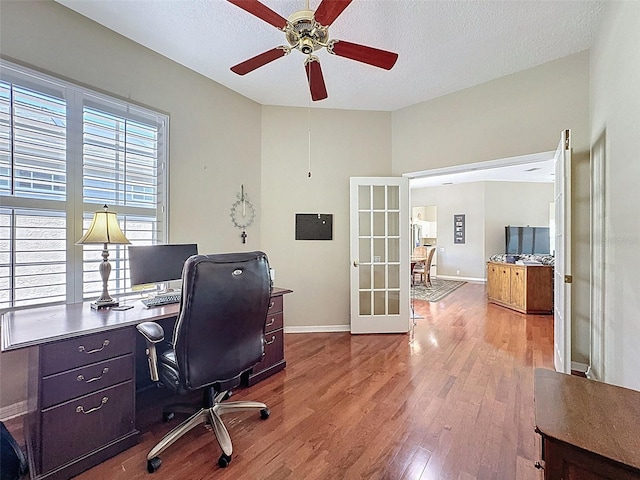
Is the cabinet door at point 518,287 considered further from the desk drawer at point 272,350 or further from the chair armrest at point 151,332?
the chair armrest at point 151,332

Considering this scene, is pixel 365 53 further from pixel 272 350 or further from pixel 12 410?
pixel 12 410

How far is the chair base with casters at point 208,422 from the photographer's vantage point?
1.68m

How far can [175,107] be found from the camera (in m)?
2.99

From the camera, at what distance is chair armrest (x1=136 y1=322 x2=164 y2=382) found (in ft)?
5.44

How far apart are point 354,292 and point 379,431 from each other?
209cm

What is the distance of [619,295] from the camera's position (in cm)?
191

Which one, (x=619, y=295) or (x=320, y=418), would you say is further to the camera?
(x=320, y=418)

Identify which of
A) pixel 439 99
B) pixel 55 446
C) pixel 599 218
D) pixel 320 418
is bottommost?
pixel 320 418

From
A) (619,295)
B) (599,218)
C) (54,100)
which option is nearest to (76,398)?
(54,100)

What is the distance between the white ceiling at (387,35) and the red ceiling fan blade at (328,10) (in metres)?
0.64

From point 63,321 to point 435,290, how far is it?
680cm

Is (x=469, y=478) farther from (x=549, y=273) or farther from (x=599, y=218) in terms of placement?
(x=549, y=273)

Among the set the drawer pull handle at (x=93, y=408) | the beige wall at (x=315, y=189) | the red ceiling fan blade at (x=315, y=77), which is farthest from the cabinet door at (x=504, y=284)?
the drawer pull handle at (x=93, y=408)

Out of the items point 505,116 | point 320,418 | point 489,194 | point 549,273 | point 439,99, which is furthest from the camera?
point 489,194
